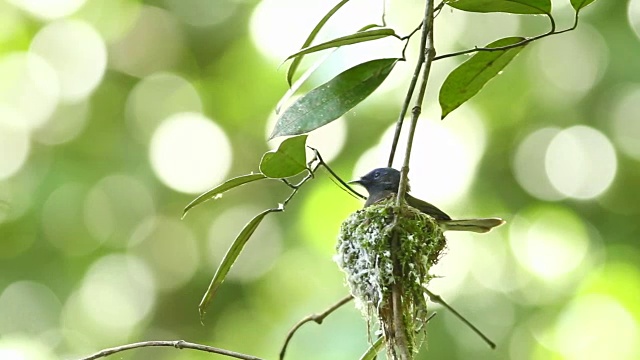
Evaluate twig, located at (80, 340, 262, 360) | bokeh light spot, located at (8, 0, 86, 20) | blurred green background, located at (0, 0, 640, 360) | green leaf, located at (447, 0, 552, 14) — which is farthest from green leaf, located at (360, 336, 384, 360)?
bokeh light spot, located at (8, 0, 86, 20)

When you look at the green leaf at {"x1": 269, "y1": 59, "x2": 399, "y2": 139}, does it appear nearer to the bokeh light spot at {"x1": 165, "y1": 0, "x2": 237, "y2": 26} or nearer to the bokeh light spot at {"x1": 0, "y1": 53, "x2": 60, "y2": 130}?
the bokeh light spot at {"x1": 165, "y1": 0, "x2": 237, "y2": 26}

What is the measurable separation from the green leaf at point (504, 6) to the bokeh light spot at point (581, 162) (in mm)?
2670

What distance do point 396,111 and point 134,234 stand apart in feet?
5.32

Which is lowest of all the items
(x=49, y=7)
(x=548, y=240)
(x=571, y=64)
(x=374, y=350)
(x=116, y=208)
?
(x=374, y=350)

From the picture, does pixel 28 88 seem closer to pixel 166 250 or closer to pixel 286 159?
pixel 166 250

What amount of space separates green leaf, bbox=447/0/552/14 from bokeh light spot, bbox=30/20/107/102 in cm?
342

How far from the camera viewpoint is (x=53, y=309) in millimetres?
4172

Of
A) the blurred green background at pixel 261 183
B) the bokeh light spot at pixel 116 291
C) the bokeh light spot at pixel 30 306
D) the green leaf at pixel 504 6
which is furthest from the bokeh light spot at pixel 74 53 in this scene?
the green leaf at pixel 504 6

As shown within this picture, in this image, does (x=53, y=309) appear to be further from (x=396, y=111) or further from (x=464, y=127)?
(x=464, y=127)

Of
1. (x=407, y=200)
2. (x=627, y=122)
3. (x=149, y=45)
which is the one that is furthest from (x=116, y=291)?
(x=627, y=122)

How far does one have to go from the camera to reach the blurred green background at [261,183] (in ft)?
11.9

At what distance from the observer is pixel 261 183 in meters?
4.19

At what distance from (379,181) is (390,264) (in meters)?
0.74

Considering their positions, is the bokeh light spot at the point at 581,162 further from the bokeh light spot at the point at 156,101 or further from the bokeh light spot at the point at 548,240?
the bokeh light spot at the point at 156,101
